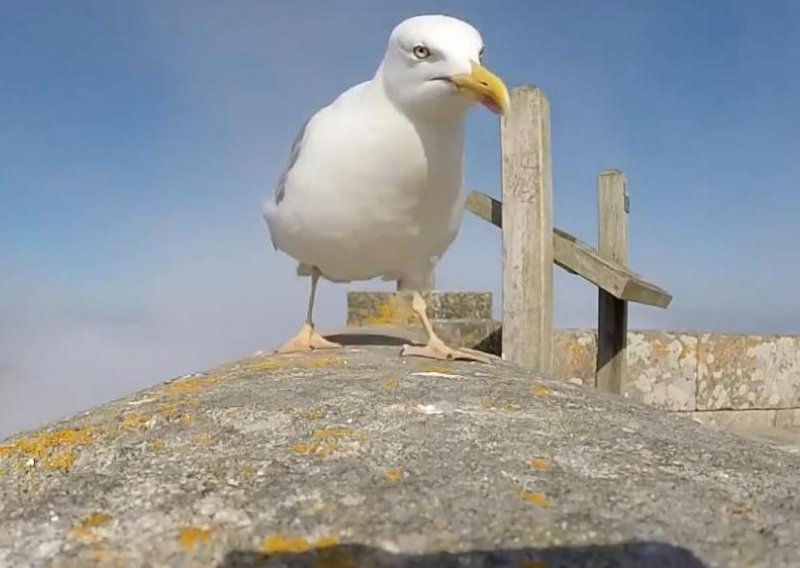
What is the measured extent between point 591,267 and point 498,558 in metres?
4.44

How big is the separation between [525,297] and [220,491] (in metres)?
3.78

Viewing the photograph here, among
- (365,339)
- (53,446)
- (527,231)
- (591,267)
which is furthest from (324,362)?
(591,267)

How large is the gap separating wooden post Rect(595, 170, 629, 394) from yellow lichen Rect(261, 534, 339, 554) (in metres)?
4.88

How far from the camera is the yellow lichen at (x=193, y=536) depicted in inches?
46.9

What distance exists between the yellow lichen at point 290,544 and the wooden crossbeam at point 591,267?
4279 mm

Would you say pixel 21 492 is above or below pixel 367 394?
below

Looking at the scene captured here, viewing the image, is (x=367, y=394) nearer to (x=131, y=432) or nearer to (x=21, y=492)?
(x=131, y=432)

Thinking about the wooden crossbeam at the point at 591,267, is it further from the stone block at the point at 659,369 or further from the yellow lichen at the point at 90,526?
the yellow lichen at the point at 90,526

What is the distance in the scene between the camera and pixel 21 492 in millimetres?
1462

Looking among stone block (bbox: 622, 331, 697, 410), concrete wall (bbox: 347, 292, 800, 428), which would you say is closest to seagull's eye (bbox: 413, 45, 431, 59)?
concrete wall (bbox: 347, 292, 800, 428)

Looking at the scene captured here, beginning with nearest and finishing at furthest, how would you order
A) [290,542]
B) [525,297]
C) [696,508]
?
[290,542], [696,508], [525,297]

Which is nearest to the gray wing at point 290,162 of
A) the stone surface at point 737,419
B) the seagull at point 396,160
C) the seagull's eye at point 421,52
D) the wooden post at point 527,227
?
the seagull at point 396,160

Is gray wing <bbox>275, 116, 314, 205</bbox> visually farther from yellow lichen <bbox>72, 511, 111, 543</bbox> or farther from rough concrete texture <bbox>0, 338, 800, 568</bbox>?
yellow lichen <bbox>72, 511, 111, 543</bbox>

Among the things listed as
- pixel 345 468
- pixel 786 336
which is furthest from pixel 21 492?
pixel 786 336
